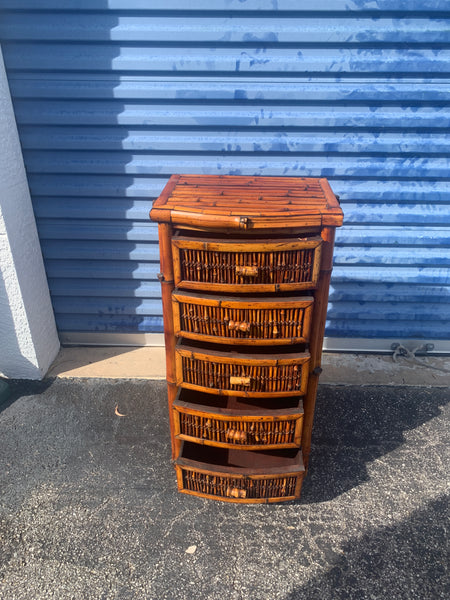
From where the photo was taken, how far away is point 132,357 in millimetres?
4066

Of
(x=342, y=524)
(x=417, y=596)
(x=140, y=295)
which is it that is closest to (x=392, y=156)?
(x=140, y=295)

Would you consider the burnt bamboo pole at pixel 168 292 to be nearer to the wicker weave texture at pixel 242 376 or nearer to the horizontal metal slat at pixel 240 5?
the wicker weave texture at pixel 242 376

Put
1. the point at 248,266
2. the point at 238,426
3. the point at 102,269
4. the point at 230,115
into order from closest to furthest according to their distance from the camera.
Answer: the point at 248,266 → the point at 238,426 → the point at 230,115 → the point at 102,269

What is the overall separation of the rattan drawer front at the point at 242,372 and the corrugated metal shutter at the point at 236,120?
1.71m

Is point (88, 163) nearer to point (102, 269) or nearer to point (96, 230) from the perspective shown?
point (96, 230)

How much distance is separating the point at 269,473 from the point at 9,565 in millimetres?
1513

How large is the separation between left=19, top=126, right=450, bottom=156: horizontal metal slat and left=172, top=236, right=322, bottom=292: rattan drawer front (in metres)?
1.64

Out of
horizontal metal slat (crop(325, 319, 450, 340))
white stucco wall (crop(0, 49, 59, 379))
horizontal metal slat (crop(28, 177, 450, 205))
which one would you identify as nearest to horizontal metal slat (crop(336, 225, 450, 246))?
horizontal metal slat (crop(28, 177, 450, 205))

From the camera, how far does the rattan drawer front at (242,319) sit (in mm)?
2137

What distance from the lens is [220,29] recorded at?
3074mm

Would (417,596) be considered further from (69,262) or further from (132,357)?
(69,262)

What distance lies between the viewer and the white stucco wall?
3.20 metres

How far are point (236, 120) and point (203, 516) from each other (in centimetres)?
285

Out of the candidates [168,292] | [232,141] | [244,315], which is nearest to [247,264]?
[244,315]
